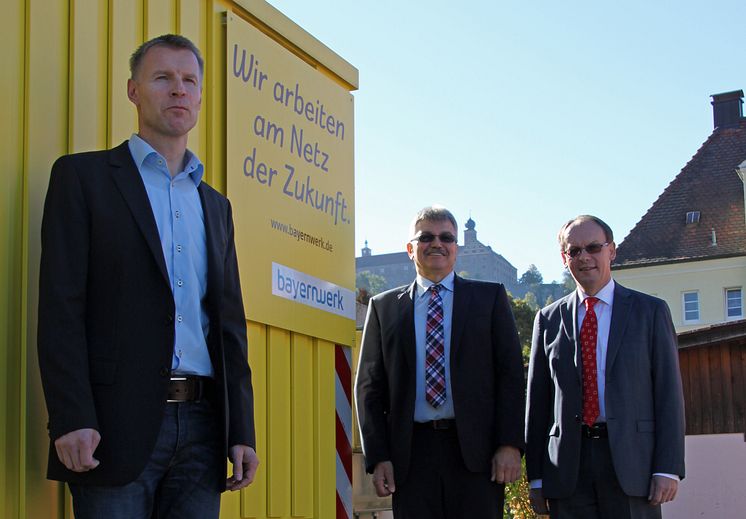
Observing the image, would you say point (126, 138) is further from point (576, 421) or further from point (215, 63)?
point (576, 421)

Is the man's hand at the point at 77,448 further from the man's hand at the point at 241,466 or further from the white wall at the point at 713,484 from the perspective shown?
the white wall at the point at 713,484

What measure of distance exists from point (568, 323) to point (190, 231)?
7.37ft

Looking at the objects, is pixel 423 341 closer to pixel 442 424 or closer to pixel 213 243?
pixel 442 424

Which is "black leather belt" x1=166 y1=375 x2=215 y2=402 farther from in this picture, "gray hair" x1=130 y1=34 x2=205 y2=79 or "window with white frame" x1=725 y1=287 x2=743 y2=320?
"window with white frame" x1=725 y1=287 x2=743 y2=320

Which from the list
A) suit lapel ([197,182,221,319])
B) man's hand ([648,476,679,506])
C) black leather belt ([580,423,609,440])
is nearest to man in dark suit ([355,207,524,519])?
black leather belt ([580,423,609,440])

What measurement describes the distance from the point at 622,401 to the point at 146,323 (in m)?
2.41

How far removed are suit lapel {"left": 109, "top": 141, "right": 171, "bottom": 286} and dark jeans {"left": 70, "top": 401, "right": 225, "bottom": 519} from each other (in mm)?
421

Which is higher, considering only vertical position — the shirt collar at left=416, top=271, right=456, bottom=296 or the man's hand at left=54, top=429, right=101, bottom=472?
the shirt collar at left=416, top=271, right=456, bottom=296

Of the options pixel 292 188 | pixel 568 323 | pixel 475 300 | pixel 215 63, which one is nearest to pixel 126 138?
pixel 215 63

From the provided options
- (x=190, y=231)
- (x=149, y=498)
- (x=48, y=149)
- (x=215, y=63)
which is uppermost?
(x=215, y=63)

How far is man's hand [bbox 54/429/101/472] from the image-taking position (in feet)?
10.4

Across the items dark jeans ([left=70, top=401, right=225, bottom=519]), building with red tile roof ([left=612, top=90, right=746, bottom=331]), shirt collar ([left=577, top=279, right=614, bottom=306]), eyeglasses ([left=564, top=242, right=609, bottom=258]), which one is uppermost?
building with red tile roof ([left=612, top=90, right=746, bottom=331])

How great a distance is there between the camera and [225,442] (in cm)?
359

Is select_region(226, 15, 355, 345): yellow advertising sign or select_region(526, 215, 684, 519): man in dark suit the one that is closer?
select_region(226, 15, 355, 345): yellow advertising sign
